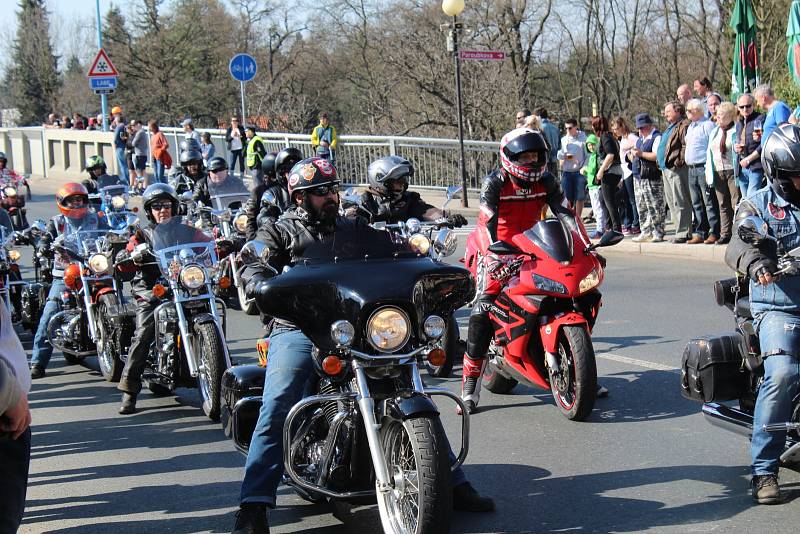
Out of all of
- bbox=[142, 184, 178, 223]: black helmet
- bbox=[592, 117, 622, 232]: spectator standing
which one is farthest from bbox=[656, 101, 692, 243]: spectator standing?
bbox=[142, 184, 178, 223]: black helmet

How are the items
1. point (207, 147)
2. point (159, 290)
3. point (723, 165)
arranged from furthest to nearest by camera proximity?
point (207, 147) → point (723, 165) → point (159, 290)

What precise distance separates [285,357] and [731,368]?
89.1 inches

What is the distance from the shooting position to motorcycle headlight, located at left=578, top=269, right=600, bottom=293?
7.12 metres

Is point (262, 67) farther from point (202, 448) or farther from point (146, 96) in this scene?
point (202, 448)

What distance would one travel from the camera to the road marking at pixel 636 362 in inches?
337

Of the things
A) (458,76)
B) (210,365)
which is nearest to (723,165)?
(458,76)

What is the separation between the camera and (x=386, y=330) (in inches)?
185

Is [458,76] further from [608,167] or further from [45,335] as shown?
[45,335]

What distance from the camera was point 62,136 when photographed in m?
39.4

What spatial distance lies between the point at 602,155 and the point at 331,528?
11982 mm

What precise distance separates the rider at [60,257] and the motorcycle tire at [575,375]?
5068mm

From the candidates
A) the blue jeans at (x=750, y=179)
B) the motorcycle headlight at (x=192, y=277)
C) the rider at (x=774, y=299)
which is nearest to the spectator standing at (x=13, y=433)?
the rider at (x=774, y=299)

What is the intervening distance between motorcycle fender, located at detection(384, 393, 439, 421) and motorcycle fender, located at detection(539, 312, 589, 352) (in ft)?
8.56

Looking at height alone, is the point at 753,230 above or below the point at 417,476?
above
